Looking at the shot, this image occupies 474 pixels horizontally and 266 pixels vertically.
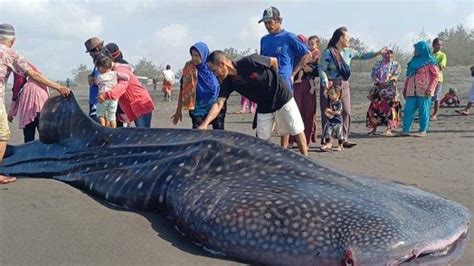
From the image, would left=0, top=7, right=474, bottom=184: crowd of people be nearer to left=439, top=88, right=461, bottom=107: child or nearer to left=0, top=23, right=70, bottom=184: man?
left=0, top=23, right=70, bottom=184: man

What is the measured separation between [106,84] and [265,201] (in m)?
4.48

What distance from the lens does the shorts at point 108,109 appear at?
7805 millimetres

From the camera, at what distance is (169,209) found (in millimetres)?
4484

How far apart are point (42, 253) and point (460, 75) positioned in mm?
22534

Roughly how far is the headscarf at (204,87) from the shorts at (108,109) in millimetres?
1123

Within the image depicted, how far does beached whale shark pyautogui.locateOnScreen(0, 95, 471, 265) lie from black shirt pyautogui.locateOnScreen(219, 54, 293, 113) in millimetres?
1293

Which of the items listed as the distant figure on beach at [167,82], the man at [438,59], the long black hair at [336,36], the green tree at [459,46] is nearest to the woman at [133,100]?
the long black hair at [336,36]

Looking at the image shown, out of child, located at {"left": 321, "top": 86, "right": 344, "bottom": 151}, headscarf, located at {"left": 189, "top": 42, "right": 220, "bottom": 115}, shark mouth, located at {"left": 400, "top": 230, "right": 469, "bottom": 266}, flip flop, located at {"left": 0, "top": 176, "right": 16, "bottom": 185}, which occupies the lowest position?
shark mouth, located at {"left": 400, "top": 230, "right": 469, "bottom": 266}

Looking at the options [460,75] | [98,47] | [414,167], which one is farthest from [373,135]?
[460,75]

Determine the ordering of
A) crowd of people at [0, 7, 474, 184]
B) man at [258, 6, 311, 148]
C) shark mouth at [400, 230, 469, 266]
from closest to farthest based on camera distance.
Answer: shark mouth at [400, 230, 469, 266], crowd of people at [0, 7, 474, 184], man at [258, 6, 311, 148]

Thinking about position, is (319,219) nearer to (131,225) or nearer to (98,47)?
(131,225)

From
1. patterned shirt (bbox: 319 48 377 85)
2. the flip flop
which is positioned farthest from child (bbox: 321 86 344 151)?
the flip flop

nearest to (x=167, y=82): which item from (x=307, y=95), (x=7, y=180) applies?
(x=307, y=95)

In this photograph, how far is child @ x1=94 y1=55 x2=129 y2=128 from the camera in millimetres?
7766
